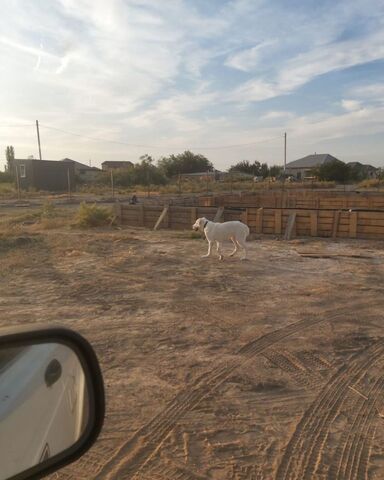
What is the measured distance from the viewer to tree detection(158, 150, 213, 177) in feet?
253

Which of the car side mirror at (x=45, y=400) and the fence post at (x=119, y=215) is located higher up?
the car side mirror at (x=45, y=400)

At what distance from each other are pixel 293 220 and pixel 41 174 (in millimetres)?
34668

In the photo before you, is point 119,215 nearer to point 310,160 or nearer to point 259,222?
point 259,222

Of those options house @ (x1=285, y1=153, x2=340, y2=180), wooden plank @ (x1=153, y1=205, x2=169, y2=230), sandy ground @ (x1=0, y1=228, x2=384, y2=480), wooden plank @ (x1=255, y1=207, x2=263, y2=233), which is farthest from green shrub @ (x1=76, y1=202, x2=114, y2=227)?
house @ (x1=285, y1=153, x2=340, y2=180)

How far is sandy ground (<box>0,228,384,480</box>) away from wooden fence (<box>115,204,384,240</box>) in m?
4.68

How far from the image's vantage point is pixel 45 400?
1.55 m

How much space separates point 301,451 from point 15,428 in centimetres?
235

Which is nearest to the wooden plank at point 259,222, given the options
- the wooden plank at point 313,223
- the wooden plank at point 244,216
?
the wooden plank at point 244,216

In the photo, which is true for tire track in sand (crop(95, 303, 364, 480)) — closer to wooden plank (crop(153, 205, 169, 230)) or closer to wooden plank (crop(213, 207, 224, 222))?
wooden plank (crop(213, 207, 224, 222))

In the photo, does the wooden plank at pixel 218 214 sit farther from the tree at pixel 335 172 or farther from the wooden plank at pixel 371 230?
the tree at pixel 335 172

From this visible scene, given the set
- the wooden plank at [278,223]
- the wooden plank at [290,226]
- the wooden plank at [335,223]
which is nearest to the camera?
the wooden plank at [290,226]

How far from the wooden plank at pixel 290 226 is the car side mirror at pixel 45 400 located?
42.6 ft

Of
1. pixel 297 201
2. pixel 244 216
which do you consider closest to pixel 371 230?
pixel 244 216

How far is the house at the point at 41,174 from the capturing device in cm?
4325
